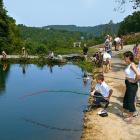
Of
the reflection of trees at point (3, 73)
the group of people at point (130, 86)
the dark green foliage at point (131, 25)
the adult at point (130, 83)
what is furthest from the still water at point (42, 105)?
the dark green foliage at point (131, 25)

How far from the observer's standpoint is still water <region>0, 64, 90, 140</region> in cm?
1808

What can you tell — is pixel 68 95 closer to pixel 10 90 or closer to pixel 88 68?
pixel 10 90

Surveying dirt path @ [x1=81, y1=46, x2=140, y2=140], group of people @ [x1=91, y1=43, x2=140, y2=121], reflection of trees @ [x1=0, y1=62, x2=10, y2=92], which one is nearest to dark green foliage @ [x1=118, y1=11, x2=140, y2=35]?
reflection of trees @ [x1=0, y1=62, x2=10, y2=92]

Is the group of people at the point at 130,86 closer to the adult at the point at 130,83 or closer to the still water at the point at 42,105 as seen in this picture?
the adult at the point at 130,83

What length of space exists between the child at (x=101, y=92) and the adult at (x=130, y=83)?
1.39 m

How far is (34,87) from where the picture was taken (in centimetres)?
3170

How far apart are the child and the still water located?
1252 millimetres

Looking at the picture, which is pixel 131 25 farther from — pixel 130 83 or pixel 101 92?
pixel 130 83

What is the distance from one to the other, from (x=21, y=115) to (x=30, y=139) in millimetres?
4178

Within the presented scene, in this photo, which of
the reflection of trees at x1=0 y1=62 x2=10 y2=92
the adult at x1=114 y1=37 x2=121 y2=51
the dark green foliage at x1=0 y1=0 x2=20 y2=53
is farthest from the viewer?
the dark green foliage at x1=0 y1=0 x2=20 y2=53

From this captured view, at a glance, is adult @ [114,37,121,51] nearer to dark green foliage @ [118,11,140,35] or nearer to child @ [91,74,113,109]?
child @ [91,74,113,109]

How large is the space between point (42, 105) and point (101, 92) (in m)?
6.00

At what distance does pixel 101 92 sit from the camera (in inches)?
737

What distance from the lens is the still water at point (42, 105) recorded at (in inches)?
712
